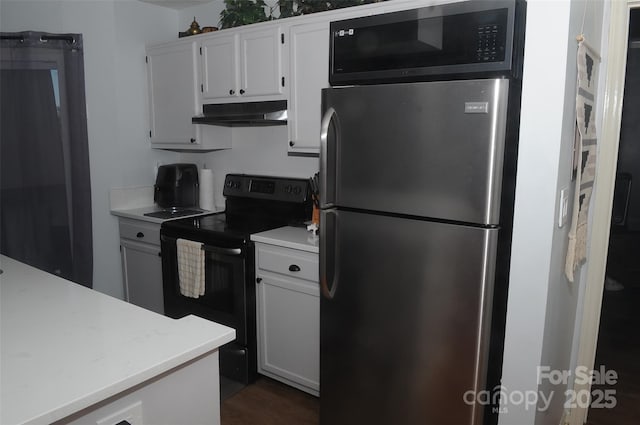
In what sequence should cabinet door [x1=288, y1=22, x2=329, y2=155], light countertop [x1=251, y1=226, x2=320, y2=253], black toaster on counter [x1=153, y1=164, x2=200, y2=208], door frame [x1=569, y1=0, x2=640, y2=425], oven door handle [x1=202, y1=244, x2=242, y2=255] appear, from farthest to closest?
black toaster on counter [x1=153, y1=164, x2=200, y2=208], oven door handle [x1=202, y1=244, x2=242, y2=255], cabinet door [x1=288, y1=22, x2=329, y2=155], light countertop [x1=251, y1=226, x2=320, y2=253], door frame [x1=569, y1=0, x2=640, y2=425]

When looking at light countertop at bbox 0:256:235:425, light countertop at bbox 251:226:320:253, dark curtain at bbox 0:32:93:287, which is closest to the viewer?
light countertop at bbox 0:256:235:425

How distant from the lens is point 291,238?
2.56 metres

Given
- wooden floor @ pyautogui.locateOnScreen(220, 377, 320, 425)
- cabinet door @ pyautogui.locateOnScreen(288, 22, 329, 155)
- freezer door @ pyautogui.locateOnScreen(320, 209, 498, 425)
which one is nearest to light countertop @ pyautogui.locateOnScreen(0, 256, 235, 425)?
freezer door @ pyautogui.locateOnScreen(320, 209, 498, 425)

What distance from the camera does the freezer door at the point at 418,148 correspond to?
61.1 inches

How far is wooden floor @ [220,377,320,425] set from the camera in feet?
7.94

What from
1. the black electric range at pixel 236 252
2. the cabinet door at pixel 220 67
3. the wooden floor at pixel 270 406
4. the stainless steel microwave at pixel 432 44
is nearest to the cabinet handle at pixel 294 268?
the black electric range at pixel 236 252

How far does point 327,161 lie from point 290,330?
1.09m

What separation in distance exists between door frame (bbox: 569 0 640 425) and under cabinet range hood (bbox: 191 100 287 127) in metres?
1.67

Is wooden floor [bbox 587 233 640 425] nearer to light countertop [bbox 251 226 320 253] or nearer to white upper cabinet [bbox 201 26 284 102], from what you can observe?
light countertop [bbox 251 226 320 253]

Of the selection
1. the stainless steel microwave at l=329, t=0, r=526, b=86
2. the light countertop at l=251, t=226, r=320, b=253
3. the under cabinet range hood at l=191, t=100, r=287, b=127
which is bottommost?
the light countertop at l=251, t=226, r=320, b=253

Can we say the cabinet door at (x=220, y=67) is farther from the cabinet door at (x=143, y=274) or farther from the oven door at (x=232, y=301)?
the cabinet door at (x=143, y=274)

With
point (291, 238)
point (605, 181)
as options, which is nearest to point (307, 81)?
point (291, 238)

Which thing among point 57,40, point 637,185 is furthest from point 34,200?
point 637,185

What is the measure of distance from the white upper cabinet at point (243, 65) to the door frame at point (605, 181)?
1696 mm
